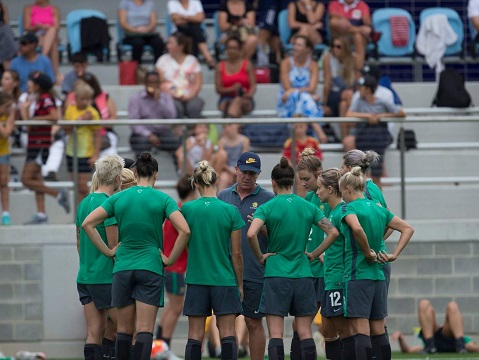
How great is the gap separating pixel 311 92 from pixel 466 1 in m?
4.62

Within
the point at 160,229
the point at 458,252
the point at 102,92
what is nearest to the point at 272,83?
the point at 102,92

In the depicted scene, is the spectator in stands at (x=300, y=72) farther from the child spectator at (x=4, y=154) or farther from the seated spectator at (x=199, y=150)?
the child spectator at (x=4, y=154)

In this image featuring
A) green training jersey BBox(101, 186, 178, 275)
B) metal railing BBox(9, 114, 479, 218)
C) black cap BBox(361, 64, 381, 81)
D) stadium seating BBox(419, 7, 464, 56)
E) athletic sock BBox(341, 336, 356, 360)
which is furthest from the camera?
stadium seating BBox(419, 7, 464, 56)

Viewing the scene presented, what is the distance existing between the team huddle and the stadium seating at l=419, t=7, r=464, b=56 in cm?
828

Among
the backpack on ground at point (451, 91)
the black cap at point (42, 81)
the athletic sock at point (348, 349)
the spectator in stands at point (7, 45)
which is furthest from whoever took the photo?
the spectator in stands at point (7, 45)

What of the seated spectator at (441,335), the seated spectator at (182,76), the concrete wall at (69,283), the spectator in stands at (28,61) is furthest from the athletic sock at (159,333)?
the spectator in stands at (28,61)

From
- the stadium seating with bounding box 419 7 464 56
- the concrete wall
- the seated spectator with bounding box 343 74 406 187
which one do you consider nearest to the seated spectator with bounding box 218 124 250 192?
the seated spectator with bounding box 343 74 406 187

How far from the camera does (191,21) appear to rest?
17938mm

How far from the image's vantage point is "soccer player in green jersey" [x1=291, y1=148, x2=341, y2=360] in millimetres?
11086

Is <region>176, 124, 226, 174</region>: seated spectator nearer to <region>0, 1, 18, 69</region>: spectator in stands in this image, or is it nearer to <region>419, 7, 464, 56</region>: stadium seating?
<region>0, 1, 18, 69</region>: spectator in stands

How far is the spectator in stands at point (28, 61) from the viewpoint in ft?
55.8

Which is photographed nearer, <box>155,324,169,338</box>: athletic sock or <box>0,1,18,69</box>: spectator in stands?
<box>155,324,169,338</box>: athletic sock

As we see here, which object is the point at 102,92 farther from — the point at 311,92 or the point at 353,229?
the point at 353,229

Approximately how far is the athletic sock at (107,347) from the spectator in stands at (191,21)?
7421mm
